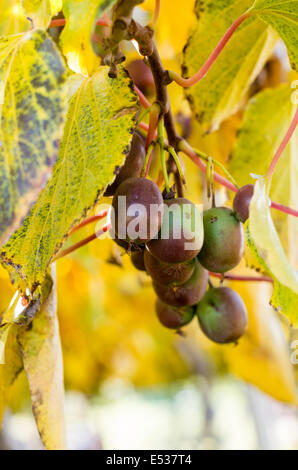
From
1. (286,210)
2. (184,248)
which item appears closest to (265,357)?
(286,210)

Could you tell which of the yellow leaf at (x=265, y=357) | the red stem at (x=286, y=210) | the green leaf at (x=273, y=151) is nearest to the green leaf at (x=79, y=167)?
the red stem at (x=286, y=210)

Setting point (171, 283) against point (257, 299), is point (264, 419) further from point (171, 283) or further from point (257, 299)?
point (171, 283)

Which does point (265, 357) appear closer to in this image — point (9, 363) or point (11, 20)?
point (9, 363)

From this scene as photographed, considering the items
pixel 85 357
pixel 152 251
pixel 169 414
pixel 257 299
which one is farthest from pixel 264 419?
pixel 169 414

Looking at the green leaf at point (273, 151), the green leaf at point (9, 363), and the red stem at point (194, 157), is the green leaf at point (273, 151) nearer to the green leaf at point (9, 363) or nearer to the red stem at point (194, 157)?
the red stem at point (194, 157)

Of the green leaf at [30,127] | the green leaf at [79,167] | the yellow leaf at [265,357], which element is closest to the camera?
the green leaf at [30,127]

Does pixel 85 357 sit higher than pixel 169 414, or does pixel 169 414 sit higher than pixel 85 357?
pixel 85 357
